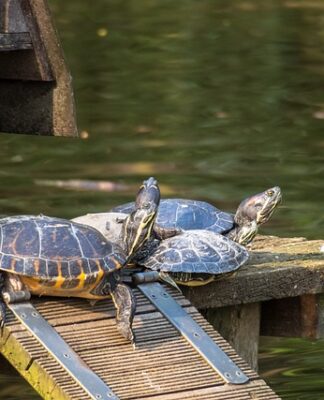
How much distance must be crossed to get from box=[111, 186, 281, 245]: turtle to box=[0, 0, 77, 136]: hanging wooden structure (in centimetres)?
70

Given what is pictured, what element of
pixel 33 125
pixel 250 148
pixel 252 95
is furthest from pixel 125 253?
pixel 252 95

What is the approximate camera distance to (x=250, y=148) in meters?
14.6

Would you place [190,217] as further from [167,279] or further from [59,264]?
[59,264]

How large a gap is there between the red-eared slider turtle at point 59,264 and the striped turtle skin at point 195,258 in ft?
0.93

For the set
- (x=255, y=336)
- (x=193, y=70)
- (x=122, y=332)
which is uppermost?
(x=122, y=332)

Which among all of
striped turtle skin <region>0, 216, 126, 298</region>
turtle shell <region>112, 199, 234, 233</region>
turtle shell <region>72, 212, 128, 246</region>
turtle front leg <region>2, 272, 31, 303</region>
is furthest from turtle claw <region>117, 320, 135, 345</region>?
turtle shell <region>112, 199, 234, 233</region>

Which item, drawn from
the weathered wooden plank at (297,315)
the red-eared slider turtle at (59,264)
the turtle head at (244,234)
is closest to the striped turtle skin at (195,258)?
the red-eared slider turtle at (59,264)

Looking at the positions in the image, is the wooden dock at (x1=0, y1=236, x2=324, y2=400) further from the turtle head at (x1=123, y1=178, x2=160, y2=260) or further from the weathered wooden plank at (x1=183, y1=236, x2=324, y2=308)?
the turtle head at (x1=123, y1=178, x2=160, y2=260)

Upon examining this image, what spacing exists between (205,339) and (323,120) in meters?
10.2

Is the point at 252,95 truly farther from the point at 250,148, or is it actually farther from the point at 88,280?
the point at 88,280

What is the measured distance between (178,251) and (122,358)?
0.65m

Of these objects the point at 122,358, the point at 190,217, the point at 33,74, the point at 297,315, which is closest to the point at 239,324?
the point at 297,315

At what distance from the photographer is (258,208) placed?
22.9 ft

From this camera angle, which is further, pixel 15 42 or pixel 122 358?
pixel 15 42
